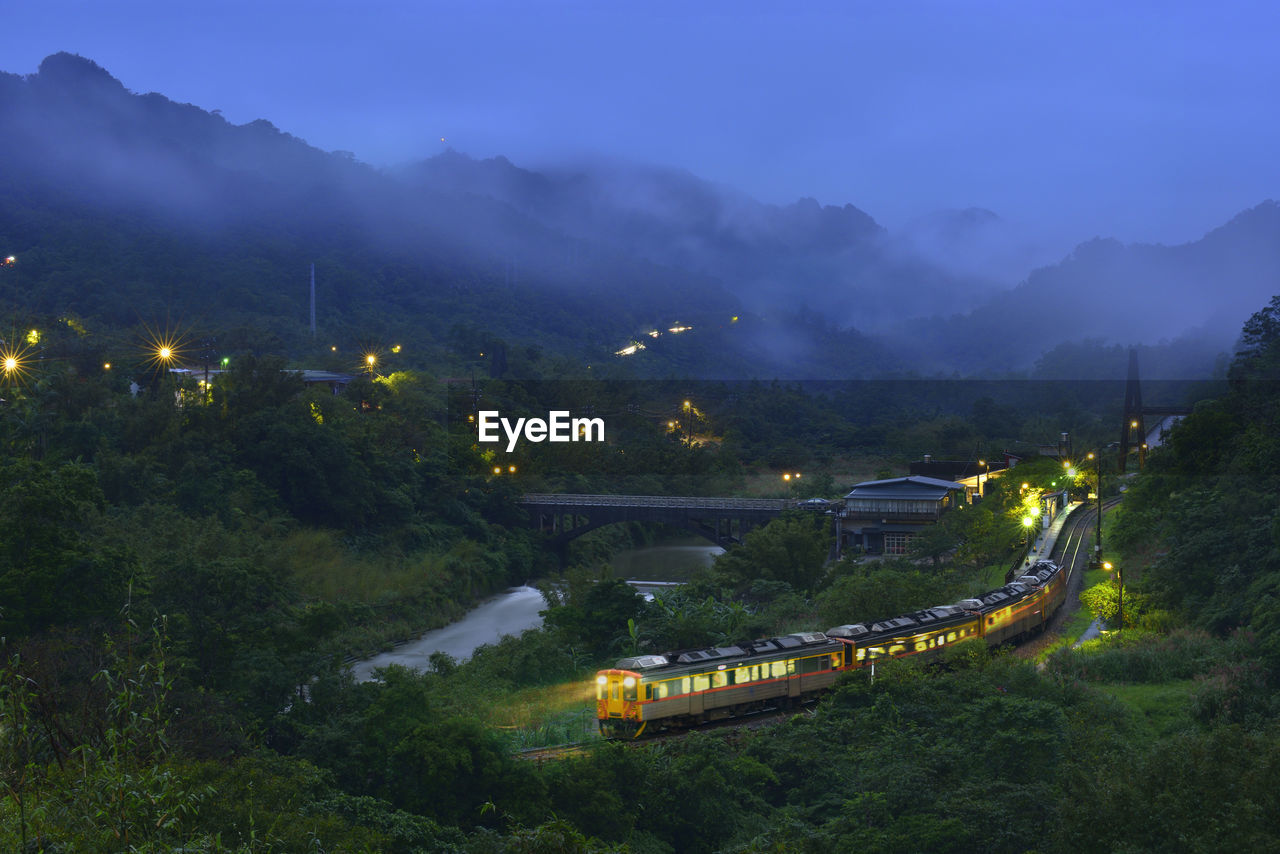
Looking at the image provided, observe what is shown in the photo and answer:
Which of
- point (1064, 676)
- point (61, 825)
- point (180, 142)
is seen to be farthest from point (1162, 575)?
point (180, 142)

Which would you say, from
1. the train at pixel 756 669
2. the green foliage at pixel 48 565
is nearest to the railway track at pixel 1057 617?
the train at pixel 756 669

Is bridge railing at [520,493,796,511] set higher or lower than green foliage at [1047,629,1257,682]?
higher

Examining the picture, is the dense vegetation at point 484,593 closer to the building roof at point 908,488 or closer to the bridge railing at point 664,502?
the bridge railing at point 664,502

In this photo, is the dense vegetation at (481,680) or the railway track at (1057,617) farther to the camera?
the railway track at (1057,617)

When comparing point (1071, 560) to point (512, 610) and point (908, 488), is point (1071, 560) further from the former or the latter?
point (512, 610)

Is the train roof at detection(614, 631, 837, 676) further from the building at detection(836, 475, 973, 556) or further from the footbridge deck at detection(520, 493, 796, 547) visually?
the footbridge deck at detection(520, 493, 796, 547)
